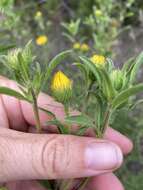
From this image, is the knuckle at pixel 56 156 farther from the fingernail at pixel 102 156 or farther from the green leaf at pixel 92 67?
the green leaf at pixel 92 67

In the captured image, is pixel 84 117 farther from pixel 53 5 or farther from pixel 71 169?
pixel 53 5

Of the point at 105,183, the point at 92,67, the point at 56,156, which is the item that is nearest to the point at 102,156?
the point at 56,156

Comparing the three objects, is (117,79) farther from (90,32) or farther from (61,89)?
(90,32)

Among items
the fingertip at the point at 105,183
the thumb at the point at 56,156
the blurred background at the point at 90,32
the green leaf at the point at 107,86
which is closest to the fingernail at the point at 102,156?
the thumb at the point at 56,156

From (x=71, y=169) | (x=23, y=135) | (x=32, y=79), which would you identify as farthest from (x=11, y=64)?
(x=71, y=169)

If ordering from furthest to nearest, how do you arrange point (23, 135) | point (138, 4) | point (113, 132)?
point (138, 4), point (113, 132), point (23, 135)

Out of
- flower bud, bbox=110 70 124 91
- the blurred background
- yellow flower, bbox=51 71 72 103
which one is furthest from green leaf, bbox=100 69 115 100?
the blurred background

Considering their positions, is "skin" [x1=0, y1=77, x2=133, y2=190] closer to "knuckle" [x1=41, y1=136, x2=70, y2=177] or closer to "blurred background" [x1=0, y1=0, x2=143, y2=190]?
"knuckle" [x1=41, y1=136, x2=70, y2=177]
